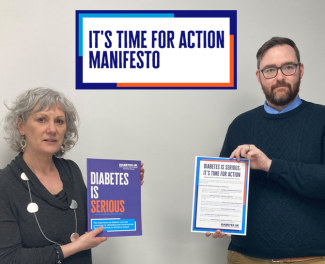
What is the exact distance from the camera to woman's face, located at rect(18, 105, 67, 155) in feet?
5.44

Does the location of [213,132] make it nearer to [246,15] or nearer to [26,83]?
[246,15]

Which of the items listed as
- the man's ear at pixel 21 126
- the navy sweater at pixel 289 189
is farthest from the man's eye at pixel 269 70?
the man's ear at pixel 21 126

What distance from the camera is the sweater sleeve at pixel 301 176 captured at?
1633mm

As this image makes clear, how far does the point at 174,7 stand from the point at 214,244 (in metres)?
1.68

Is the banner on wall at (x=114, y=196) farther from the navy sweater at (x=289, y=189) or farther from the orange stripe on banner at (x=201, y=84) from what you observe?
the orange stripe on banner at (x=201, y=84)

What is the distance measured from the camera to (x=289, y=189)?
1734mm

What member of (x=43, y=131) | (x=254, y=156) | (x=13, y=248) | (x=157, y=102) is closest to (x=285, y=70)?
(x=254, y=156)

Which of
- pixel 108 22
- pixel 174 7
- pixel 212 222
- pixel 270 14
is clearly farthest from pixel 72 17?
pixel 212 222

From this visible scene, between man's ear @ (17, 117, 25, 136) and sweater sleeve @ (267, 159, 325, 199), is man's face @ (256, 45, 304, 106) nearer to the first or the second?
sweater sleeve @ (267, 159, 325, 199)

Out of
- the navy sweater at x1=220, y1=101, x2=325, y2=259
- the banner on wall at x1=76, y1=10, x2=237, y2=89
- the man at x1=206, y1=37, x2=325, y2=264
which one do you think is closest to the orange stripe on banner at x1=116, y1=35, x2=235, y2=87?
the banner on wall at x1=76, y1=10, x2=237, y2=89

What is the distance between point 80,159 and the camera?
7.50ft

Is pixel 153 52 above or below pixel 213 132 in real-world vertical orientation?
above

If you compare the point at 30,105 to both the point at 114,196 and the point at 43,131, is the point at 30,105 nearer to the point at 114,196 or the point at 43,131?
the point at 43,131

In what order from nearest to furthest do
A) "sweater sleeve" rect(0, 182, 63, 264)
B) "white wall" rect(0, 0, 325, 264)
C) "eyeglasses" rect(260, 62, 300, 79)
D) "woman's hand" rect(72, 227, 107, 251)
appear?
"sweater sleeve" rect(0, 182, 63, 264) < "woman's hand" rect(72, 227, 107, 251) < "eyeglasses" rect(260, 62, 300, 79) < "white wall" rect(0, 0, 325, 264)
